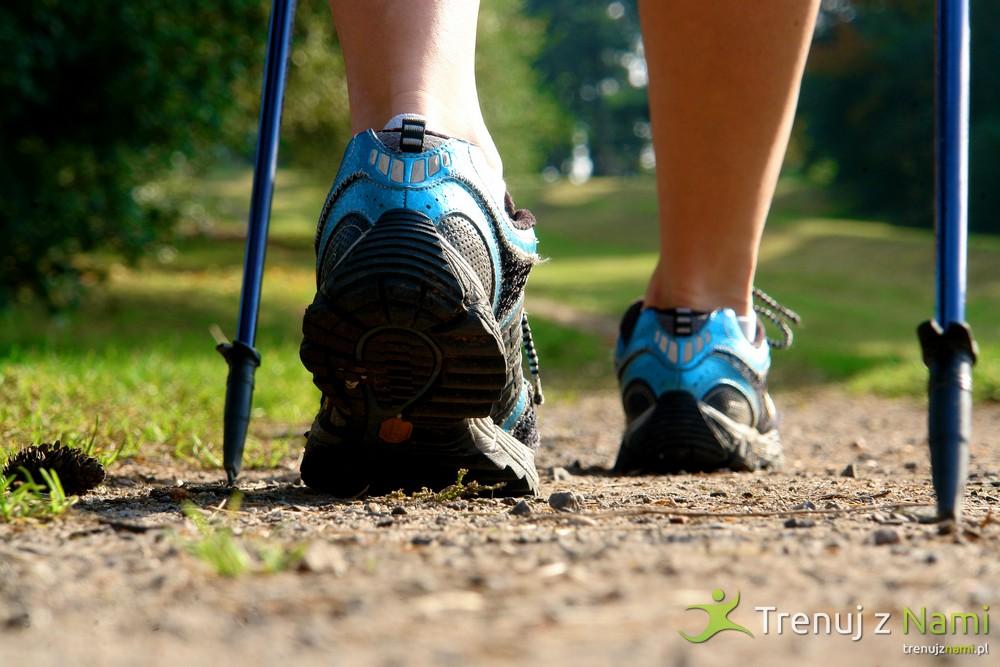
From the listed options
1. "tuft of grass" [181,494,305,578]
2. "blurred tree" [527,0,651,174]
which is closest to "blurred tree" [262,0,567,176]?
"tuft of grass" [181,494,305,578]

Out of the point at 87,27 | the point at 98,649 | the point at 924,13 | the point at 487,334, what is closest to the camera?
the point at 98,649

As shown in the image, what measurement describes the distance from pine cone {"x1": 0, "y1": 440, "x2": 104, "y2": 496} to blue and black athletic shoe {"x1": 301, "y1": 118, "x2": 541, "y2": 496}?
0.31m

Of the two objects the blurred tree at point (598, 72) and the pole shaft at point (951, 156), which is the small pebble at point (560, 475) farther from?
the blurred tree at point (598, 72)

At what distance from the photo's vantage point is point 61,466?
157 centimetres

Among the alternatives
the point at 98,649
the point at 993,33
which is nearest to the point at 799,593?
the point at 98,649

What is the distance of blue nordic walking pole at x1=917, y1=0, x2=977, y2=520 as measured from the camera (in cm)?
126

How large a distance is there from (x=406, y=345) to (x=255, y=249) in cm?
65

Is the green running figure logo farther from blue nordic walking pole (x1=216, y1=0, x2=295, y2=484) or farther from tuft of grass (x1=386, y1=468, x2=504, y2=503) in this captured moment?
blue nordic walking pole (x1=216, y1=0, x2=295, y2=484)

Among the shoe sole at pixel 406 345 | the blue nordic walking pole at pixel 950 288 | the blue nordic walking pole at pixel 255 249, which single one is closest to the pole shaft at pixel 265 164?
the blue nordic walking pole at pixel 255 249

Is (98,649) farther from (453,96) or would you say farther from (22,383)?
(22,383)

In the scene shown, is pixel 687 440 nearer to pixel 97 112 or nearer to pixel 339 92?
pixel 97 112

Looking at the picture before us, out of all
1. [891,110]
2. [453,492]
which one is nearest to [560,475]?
[453,492]

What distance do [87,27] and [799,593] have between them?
6290mm

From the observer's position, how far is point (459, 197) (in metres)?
1.47
